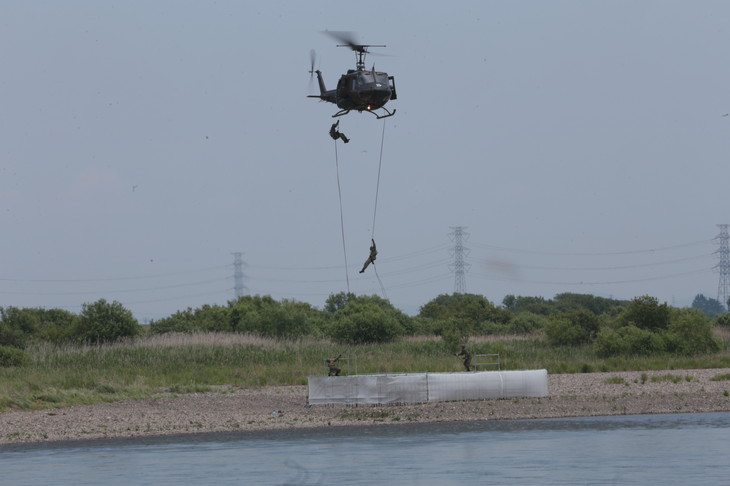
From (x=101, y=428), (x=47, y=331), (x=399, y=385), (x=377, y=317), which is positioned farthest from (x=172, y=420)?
(x=47, y=331)

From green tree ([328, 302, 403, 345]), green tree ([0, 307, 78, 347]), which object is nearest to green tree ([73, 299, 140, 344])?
green tree ([0, 307, 78, 347])

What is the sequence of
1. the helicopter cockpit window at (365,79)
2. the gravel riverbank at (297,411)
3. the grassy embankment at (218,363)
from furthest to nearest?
the grassy embankment at (218,363) → the gravel riverbank at (297,411) → the helicopter cockpit window at (365,79)

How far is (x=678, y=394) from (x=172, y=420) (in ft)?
62.9

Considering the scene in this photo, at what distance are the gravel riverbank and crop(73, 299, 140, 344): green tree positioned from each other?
71.4 feet

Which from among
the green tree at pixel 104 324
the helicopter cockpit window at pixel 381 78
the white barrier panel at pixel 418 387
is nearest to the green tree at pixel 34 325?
the green tree at pixel 104 324

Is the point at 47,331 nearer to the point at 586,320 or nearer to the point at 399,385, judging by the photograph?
the point at 586,320

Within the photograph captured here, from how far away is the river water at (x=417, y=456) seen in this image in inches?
1160

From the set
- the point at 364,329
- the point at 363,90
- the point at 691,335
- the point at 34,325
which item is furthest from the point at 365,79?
the point at 34,325

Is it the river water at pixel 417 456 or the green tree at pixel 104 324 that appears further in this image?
the green tree at pixel 104 324

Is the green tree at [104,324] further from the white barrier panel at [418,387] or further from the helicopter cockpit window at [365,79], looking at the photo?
the helicopter cockpit window at [365,79]

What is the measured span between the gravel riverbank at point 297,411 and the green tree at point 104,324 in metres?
21.8

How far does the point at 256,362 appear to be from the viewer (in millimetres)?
59469

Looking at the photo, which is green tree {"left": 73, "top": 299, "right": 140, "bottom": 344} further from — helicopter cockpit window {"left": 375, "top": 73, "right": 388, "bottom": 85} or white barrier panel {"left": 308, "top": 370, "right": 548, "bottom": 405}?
helicopter cockpit window {"left": 375, "top": 73, "right": 388, "bottom": 85}

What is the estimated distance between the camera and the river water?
29469 mm
